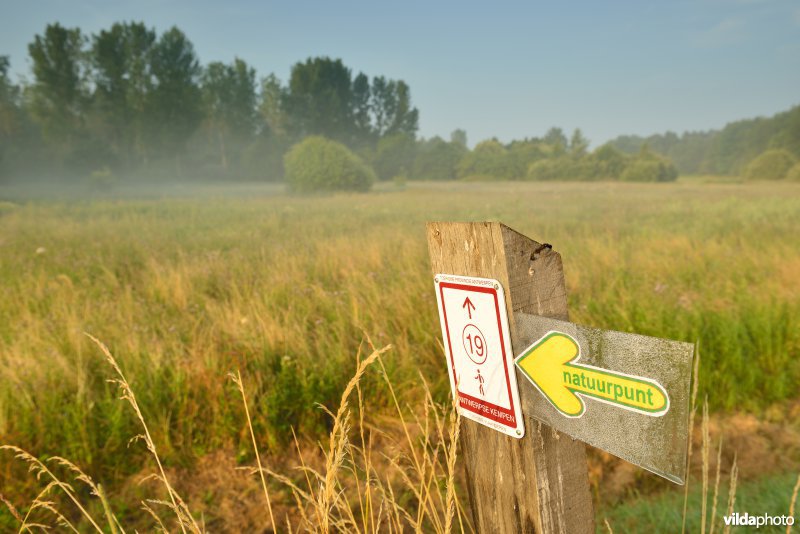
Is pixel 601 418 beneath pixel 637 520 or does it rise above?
above

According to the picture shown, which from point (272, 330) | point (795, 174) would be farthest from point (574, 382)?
point (795, 174)

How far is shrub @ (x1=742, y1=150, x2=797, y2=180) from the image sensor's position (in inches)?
1298

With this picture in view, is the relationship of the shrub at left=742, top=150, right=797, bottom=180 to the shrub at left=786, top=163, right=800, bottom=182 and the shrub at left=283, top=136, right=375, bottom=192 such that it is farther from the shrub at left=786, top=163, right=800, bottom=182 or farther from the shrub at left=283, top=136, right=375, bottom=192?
the shrub at left=283, top=136, right=375, bottom=192

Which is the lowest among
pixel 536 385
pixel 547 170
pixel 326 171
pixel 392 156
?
pixel 536 385

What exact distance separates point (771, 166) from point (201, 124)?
46647 millimetres

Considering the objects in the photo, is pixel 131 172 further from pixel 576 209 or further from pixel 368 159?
pixel 576 209

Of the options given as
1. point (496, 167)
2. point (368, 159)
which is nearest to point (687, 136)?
point (496, 167)

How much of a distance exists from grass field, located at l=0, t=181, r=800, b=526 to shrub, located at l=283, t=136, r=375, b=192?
69.6 feet

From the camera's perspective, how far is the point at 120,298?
15.2 feet

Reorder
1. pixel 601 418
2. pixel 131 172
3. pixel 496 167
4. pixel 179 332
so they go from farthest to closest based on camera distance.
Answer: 1. pixel 496 167
2. pixel 131 172
3. pixel 179 332
4. pixel 601 418

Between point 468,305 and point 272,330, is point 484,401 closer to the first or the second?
point 468,305

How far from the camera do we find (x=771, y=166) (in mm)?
33719

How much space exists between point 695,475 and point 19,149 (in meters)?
44.3

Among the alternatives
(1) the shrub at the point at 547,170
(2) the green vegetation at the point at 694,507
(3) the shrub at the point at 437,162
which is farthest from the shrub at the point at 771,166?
(2) the green vegetation at the point at 694,507
